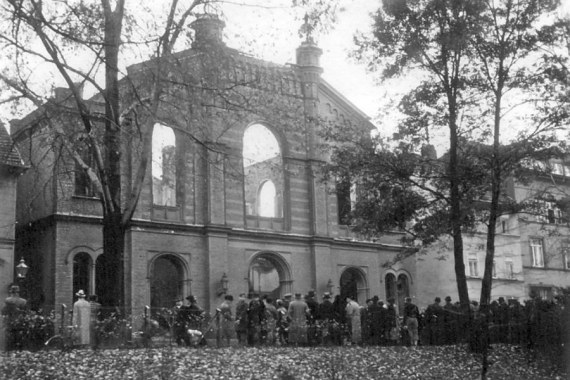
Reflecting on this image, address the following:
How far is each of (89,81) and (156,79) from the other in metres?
1.56

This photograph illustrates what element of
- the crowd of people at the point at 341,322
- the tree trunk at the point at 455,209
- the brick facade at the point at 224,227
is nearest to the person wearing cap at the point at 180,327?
the crowd of people at the point at 341,322

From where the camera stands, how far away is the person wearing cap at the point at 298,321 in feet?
65.8

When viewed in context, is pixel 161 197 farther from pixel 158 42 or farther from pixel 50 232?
pixel 158 42

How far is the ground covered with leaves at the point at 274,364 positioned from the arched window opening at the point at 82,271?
39.3 feet

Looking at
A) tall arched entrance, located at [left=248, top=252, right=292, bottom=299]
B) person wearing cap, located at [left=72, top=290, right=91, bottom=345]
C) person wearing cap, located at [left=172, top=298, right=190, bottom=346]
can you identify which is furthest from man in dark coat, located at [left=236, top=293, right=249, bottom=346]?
tall arched entrance, located at [left=248, top=252, right=292, bottom=299]

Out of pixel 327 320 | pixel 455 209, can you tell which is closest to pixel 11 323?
pixel 327 320

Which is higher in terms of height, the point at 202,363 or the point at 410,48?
the point at 410,48

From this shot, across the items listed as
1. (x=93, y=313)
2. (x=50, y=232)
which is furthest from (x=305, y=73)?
(x=93, y=313)

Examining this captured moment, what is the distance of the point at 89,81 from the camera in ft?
61.2

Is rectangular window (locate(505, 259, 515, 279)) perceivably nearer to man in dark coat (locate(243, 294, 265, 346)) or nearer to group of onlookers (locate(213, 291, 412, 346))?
group of onlookers (locate(213, 291, 412, 346))

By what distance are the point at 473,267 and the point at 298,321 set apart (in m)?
24.3

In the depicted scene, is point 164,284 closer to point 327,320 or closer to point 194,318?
point 327,320

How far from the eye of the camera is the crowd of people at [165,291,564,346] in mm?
19812

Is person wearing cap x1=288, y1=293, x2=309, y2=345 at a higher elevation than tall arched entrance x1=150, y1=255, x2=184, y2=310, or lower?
lower
